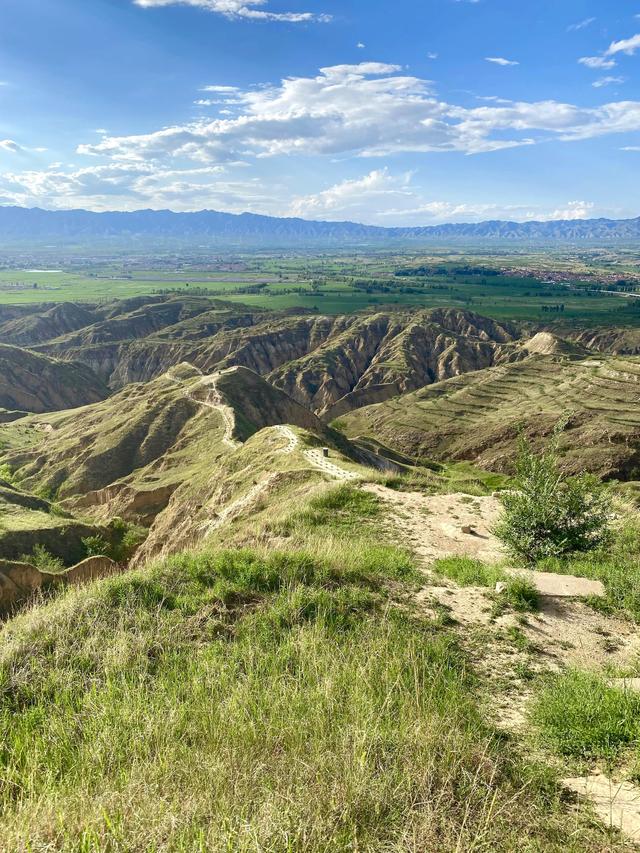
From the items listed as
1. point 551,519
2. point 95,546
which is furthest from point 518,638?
point 95,546

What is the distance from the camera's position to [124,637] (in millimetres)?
7652

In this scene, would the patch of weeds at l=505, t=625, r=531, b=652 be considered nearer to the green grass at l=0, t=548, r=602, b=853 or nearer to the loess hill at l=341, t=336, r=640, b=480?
the green grass at l=0, t=548, r=602, b=853

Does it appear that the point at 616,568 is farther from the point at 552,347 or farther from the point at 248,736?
the point at 552,347

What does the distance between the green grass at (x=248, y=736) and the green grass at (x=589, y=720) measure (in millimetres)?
804

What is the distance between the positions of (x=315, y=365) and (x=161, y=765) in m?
135

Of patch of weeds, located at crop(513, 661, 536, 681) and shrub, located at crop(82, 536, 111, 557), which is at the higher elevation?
patch of weeds, located at crop(513, 661, 536, 681)

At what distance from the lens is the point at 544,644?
873 cm

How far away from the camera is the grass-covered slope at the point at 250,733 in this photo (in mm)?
4277

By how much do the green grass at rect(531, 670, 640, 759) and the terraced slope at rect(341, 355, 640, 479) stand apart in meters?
63.7


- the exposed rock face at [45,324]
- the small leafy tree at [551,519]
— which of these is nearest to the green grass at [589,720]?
the small leafy tree at [551,519]

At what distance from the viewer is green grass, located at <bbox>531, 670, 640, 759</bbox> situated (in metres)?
5.70

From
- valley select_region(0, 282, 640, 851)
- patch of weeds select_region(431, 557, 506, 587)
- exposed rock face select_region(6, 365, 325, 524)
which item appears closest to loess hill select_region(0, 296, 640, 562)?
A: exposed rock face select_region(6, 365, 325, 524)

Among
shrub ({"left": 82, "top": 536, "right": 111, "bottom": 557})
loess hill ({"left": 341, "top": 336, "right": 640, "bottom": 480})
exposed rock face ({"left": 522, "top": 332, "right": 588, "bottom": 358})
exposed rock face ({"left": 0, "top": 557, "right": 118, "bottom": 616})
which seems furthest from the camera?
exposed rock face ({"left": 522, "top": 332, "right": 588, "bottom": 358})

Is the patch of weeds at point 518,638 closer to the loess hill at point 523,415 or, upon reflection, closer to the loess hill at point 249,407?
the loess hill at point 249,407
